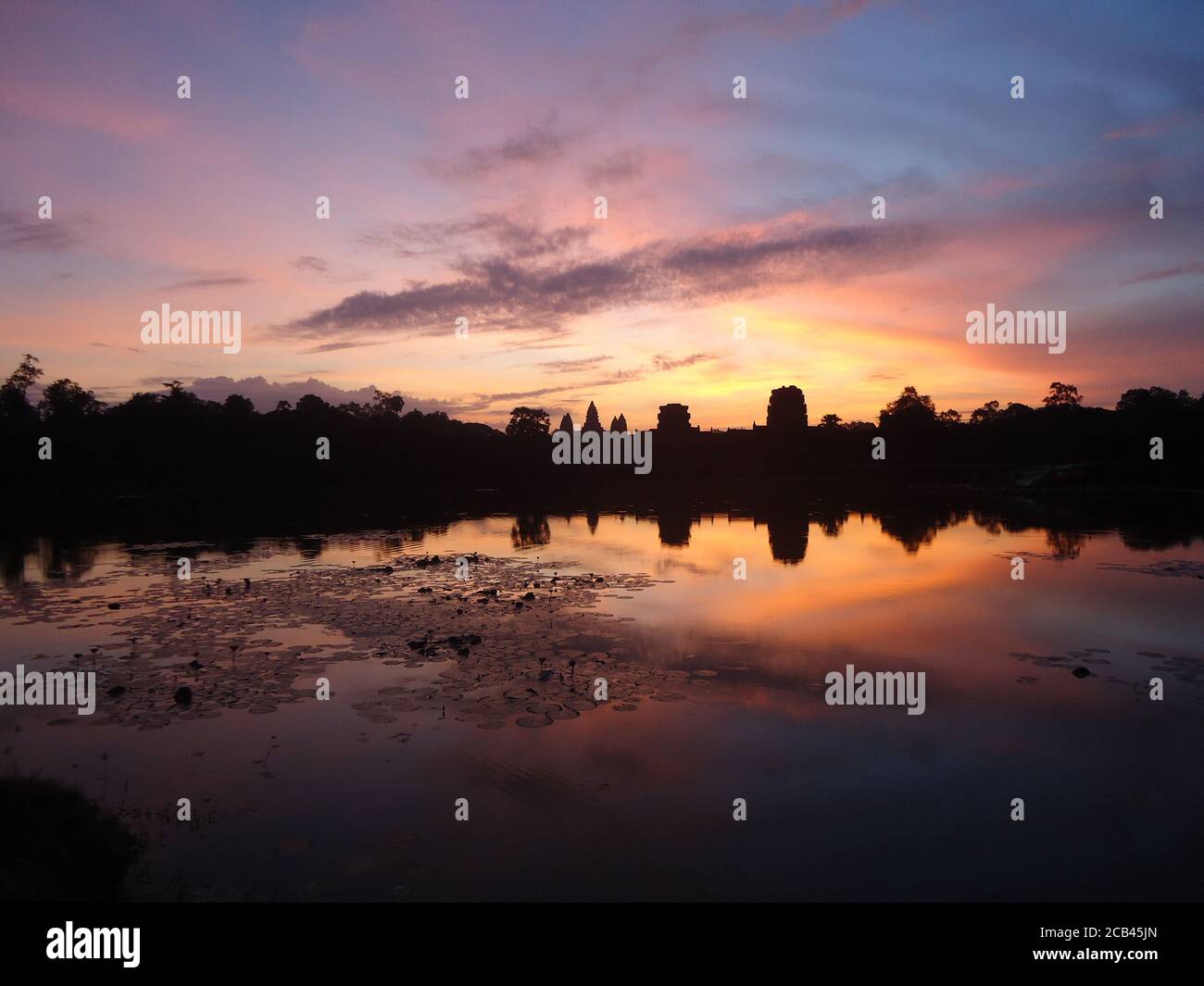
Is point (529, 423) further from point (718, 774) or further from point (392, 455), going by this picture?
point (718, 774)

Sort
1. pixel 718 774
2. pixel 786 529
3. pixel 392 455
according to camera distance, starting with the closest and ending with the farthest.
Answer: pixel 718 774 < pixel 786 529 < pixel 392 455

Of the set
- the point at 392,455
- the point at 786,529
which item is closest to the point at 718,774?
the point at 786,529

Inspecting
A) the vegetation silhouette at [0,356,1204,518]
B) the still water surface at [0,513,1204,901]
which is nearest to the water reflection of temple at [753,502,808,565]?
the still water surface at [0,513,1204,901]

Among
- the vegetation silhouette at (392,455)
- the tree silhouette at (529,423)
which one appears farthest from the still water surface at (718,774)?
the tree silhouette at (529,423)

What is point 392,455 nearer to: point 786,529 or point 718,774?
point 786,529

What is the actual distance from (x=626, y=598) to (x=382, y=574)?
9.24m

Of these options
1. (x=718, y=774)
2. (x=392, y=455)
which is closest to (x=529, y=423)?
(x=392, y=455)

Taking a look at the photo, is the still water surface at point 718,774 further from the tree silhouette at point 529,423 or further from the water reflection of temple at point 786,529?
the tree silhouette at point 529,423

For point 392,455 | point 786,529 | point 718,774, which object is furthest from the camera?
point 392,455

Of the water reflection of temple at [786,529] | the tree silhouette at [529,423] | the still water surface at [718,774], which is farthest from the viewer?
the tree silhouette at [529,423]

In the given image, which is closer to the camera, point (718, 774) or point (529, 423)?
point (718, 774)

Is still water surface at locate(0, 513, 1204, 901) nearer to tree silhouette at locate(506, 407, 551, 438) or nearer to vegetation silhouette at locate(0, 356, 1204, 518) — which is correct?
vegetation silhouette at locate(0, 356, 1204, 518)

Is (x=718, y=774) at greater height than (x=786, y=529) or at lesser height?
lesser
